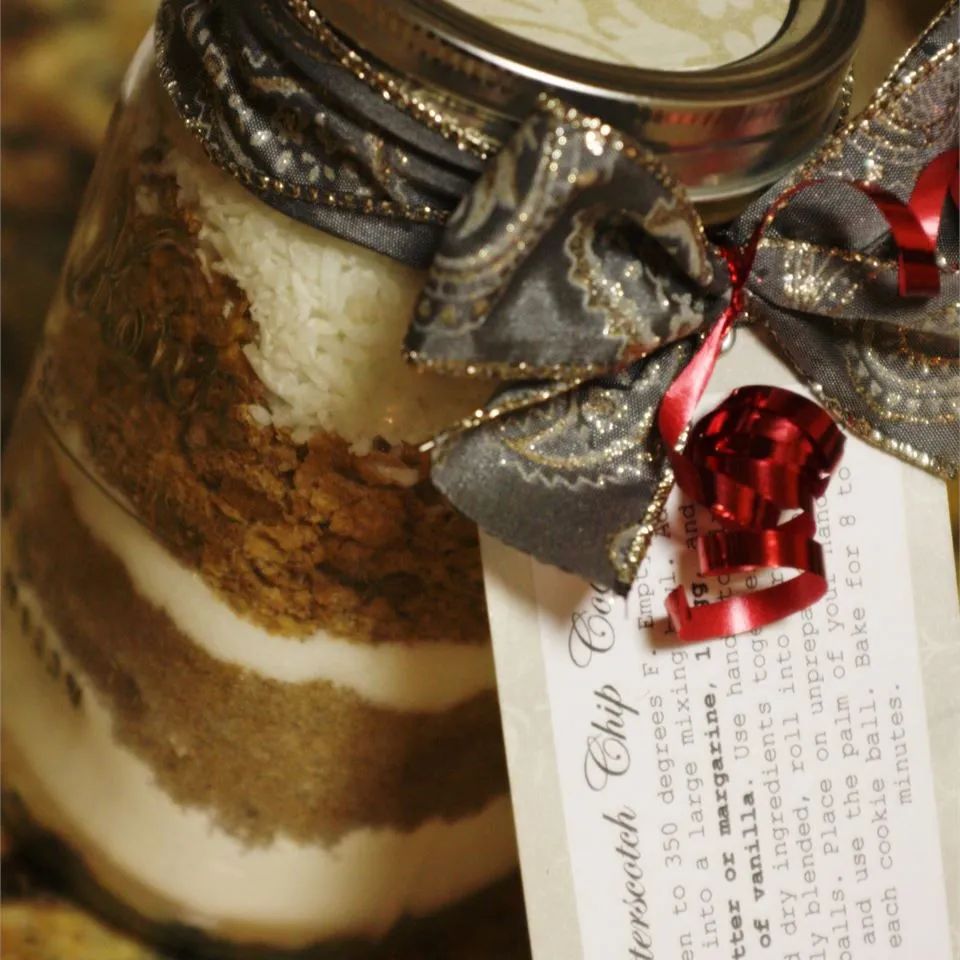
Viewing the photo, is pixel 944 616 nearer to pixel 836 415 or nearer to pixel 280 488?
pixel 836 415

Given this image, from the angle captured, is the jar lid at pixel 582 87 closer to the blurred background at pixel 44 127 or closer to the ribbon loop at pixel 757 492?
the ribbon loop at pixel 757 492

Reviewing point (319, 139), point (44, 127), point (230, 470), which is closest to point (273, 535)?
point (230, 470)

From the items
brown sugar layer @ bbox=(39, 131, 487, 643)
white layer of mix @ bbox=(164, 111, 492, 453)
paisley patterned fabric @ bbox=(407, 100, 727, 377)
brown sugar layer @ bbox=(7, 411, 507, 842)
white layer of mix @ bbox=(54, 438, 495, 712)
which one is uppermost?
paisley patterned fabric @ bbox=(407, 100, 727, 377)

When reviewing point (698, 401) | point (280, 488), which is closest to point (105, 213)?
point (280, 488)

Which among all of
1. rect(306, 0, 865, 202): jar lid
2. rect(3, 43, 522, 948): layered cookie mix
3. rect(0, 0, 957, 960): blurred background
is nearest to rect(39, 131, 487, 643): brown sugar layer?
rect(3, 43, 522, 948): layered cookie mix

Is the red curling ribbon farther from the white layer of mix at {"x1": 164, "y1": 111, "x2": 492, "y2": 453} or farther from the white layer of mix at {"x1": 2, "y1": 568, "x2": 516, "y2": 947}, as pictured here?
the white layer of mix at {"x1": 2, "y1": 568, "x2": 516, "y2": 947}

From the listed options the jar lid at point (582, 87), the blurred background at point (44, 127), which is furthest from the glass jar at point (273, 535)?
the blurred background at point (44, 127)
